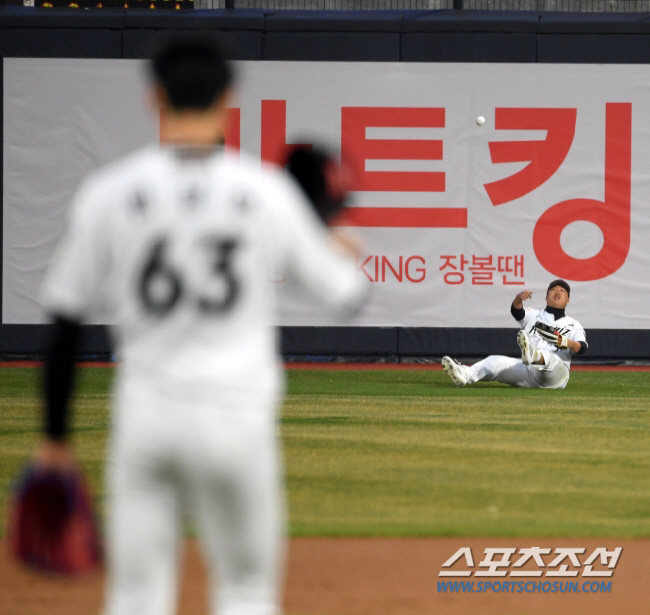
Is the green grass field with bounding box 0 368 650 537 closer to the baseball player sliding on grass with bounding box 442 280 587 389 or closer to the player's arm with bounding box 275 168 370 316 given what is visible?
the baseball player sliding on grass with bounding box 442 280 587 389

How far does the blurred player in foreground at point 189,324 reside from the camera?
7.98 ft

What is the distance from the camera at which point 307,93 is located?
17.5m

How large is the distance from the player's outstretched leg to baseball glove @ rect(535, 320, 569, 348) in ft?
0.84

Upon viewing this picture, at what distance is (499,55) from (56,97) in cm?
687

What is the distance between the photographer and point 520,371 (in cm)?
1321

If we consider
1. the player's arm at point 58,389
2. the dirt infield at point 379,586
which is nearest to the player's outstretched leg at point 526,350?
the dirt infield at point 379,586

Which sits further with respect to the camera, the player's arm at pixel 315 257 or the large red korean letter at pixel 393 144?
the large red korean letter at pixel 393 144

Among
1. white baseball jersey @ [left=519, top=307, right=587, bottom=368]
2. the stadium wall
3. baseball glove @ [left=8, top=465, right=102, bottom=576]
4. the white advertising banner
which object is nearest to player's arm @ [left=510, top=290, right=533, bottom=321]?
white baseball jersey @ [left=519, top=307, right=587, bottom=368]

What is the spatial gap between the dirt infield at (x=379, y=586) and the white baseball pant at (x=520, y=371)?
7363mm

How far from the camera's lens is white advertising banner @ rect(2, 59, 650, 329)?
1738 cm

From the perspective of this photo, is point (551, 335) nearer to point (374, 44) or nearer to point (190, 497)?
point (374, 44)

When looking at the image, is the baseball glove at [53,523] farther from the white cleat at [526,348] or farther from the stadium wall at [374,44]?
the stadium wall at [374,44]

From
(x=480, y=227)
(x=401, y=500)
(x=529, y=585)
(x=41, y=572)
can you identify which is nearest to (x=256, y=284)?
(x=41, y=572)

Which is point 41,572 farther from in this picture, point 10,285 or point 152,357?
point 10,285
